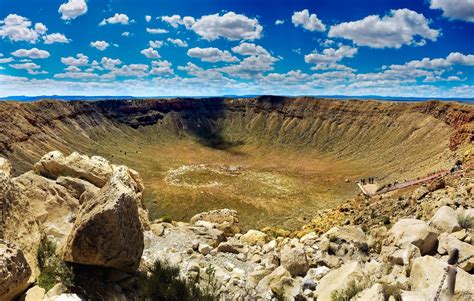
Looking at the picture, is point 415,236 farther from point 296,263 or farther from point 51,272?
point 51,272

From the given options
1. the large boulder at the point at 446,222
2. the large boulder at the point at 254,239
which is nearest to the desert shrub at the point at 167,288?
the large boulder at the point at 446,222

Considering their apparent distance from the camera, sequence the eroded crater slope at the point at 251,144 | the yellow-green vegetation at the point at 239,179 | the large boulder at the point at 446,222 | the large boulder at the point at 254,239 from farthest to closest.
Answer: the eroded crater slope at the point at 251,144, the yellow-green vegetation at the point at 239,179, the large boulder at the point at 254,239, the large boulder at the point at 446,222

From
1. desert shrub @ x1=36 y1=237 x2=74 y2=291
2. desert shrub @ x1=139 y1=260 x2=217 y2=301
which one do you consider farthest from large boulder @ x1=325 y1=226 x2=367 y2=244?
desert shrub @ x1=36 y1=237 x2=74 y2=291

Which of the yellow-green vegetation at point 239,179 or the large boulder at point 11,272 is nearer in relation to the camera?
the large boulder at point 11,272

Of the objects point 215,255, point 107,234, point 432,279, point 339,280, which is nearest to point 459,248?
point 432,279

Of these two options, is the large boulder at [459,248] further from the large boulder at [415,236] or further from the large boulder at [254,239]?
the large boulder at [254,239]

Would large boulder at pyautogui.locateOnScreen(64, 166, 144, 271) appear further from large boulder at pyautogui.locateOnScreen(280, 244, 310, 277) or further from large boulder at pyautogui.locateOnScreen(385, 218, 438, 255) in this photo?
large boulder at pyautogui.locateOnScreen(385, 218, 438, 255)
